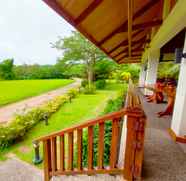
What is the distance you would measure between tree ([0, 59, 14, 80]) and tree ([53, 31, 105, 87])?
59.0 ft

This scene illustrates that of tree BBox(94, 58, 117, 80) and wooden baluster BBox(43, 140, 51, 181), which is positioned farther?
tree BBox(94, 58, 117, 80)

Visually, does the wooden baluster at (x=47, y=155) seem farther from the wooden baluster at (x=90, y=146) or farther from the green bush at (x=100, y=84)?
the green bush at (x=100, y=84)

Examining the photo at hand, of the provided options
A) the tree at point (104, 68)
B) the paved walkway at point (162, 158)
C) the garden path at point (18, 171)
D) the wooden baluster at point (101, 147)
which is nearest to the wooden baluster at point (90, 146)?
the wooden baluster at point (101, 147)

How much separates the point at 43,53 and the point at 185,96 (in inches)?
2292

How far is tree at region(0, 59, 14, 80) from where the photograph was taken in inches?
1222

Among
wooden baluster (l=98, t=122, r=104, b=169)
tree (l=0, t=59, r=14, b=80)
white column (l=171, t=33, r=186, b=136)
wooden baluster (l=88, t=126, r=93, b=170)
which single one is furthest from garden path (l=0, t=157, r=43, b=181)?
tree (l=0, t=59, r=14, b=80)

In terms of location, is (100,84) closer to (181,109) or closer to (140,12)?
(140,12)

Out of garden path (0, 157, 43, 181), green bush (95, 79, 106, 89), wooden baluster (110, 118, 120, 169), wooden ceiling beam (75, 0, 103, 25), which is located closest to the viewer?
wooden baluster (110, 118, 120, 169)

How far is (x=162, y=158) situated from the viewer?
218 cm

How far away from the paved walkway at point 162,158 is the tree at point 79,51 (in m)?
14.6

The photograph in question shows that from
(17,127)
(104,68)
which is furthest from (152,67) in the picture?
(104,68)

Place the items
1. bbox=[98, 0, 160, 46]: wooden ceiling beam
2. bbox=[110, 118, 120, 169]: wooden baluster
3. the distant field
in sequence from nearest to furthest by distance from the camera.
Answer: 1. bbox=[110, 118, 120, 169]: wooden baluster
2. bbox=[98, 0, 160, 46]: wooden ceiling beam
3. the distant field

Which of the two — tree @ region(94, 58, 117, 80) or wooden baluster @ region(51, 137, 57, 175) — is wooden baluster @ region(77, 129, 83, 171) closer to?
wooden baluster @ region(51, 137, 57, 175)

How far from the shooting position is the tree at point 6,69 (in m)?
31.0
